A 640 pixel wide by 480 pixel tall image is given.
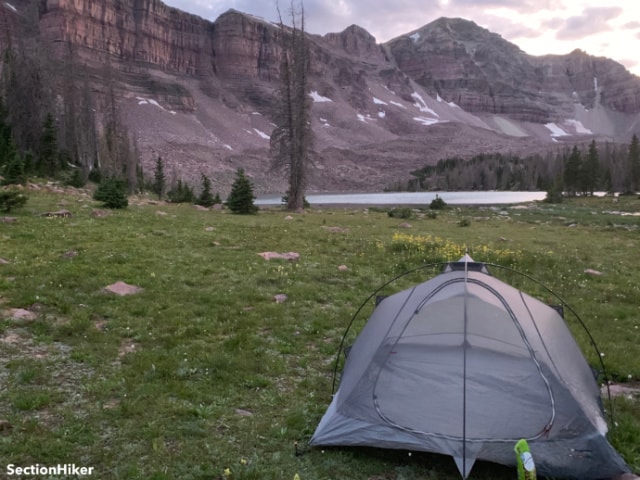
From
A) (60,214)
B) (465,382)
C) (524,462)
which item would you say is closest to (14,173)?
(60,214)

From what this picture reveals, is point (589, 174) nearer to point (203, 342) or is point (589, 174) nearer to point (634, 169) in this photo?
point (634, 169)

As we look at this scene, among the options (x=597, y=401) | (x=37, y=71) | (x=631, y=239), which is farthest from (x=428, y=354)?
(x=37, y=71)

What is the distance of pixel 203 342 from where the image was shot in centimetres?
977

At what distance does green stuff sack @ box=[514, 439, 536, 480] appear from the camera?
16.7 feet

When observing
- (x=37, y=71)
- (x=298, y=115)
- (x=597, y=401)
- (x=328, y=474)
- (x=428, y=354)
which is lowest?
(x=328, y=474)

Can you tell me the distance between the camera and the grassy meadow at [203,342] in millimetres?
5906

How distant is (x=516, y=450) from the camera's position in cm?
526

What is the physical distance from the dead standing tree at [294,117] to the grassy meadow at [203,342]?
2599 centimetres

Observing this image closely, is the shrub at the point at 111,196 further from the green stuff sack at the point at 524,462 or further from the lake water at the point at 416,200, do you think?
the lake water at the point at 416,200

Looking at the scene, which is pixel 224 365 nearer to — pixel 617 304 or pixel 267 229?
pixel 617 304

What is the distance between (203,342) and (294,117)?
131 ft

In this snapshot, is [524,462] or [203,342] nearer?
[524,462]

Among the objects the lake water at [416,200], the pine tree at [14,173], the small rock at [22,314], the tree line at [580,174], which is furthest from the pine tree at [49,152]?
the tree line at [580,174]

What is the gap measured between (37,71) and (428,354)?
245ft
